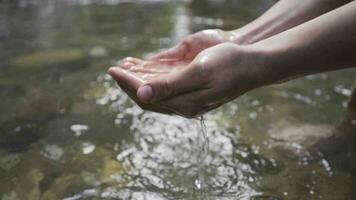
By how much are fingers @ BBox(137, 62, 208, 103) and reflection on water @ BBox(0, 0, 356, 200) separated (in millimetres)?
391

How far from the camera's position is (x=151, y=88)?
1288 millimetres

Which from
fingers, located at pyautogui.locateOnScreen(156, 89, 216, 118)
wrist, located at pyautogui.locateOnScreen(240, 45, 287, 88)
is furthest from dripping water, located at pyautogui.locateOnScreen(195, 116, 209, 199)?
wrist, located at pyautogui.locateOnScreen(240, 45, 287, 88)

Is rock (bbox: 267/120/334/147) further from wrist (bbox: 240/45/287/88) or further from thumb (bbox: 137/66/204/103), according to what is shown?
thumb (bbox: 137/66/204/103)

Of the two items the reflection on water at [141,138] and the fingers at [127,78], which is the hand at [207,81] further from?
the reflection on water at [141,138]

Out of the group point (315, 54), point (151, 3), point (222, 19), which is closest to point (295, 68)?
point (315, 54)

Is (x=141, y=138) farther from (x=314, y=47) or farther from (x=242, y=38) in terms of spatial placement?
(x=314, y=47)

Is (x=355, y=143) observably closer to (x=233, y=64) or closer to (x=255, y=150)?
(x=255, y=150)

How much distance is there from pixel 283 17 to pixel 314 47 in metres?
0.50

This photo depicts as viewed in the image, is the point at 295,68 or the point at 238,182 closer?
the point at 295,68

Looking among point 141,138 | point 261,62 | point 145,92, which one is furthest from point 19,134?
point 261,62

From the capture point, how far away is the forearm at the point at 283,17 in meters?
1.73

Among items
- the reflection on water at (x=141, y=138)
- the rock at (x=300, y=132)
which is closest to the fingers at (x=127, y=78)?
the reflection on water at (x=141, y=138)

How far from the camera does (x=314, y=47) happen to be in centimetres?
130

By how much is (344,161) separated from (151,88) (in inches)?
34.6
